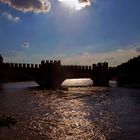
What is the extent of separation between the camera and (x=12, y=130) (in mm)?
22281

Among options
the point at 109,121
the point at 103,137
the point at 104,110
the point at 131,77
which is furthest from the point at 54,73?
the point at 103,137

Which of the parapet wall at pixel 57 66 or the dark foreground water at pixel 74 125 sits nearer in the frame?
the dark foreground water at pixel 74 125

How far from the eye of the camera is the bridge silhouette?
7581cm

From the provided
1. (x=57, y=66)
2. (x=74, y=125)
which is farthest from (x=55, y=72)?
(x=74, y=125)

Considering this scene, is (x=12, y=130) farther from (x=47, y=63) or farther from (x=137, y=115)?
(x=47, y=63)

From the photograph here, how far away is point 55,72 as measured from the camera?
8144 centimetres

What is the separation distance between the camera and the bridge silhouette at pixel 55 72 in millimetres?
75812

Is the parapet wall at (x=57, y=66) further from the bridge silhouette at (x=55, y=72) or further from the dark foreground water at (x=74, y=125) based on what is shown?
the dark foreground water at (x=74, y=125)

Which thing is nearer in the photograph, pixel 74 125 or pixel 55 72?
pixel 74 125

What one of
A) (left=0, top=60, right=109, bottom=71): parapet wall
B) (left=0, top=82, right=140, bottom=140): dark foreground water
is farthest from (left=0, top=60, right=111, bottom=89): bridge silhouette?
(left=0, top=82, right=140, bottom=140): dark foreground water

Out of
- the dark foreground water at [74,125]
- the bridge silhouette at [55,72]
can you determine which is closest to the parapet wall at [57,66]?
the bridge silhouette at [55,72]

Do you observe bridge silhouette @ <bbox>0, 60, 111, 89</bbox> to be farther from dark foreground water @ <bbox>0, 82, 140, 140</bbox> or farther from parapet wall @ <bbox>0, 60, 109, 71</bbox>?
dark foreground water @ <bbox>0, 82, 140, 140</bbox>

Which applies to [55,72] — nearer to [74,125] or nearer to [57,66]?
[57,66]

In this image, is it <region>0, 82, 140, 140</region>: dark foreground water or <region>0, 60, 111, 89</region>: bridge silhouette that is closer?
<region>0, 82, 140, 140</region>: dark foreground water
